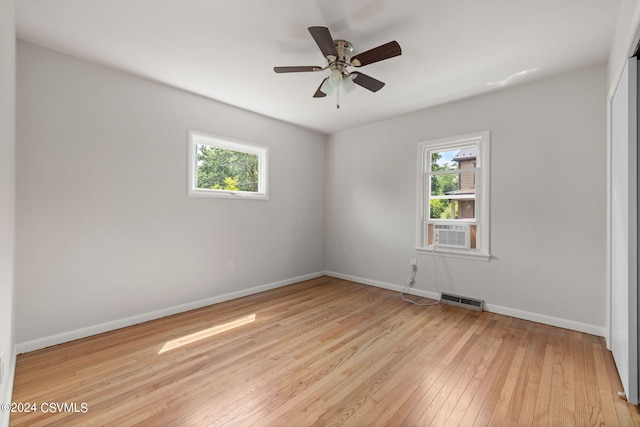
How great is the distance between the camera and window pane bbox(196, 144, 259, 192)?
363 cm

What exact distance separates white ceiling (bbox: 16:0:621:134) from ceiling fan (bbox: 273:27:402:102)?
13 centimetres

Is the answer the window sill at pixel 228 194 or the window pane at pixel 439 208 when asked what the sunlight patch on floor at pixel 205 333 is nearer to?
the window sill at pixel 228 194

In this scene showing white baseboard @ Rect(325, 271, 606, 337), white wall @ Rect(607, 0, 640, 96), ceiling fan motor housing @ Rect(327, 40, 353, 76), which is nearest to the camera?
white wall @ Rect(607, 0, 640, 96)

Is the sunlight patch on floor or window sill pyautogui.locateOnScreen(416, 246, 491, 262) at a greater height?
window sill pyautogui.locateOnScreen(416, 246, 491, 262)

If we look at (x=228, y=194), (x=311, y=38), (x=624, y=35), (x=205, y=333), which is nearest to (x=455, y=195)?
(x=624, y=35)

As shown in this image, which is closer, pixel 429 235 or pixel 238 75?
pixel 238 75

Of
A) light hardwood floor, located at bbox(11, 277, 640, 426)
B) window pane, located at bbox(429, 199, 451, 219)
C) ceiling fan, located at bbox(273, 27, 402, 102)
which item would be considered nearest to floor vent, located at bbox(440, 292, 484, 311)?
light hardwood floor, located at bbox(11, 277, 640, 426)

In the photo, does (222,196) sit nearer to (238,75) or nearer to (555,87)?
(238,75)

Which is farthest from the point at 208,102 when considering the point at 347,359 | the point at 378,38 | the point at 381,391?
Result: the point at 381,391

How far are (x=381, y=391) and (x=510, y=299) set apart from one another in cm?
225

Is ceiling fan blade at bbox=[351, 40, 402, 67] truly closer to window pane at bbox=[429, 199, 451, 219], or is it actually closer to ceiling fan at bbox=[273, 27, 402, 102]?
ceiling fan at bbox=[273, 27, 402, 102]

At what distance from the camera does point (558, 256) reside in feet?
9.73

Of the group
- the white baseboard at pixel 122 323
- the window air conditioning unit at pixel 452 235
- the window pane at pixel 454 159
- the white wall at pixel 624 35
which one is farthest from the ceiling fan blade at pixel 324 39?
the white baseboard at pixel 122 323

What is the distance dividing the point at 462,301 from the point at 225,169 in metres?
3.53
